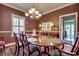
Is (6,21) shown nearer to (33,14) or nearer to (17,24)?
(17,24)

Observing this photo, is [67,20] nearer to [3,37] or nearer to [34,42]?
[34,42]

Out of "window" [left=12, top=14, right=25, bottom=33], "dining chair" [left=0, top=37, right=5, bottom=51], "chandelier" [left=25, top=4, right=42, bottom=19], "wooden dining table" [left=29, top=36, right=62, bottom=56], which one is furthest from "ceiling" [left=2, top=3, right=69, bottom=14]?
"dining chair" [left=0, top=37, right=5, bottom=51]

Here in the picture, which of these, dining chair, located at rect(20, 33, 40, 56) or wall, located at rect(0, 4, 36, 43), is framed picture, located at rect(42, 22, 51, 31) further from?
wall, located at rect(0, 4, 36, 43)

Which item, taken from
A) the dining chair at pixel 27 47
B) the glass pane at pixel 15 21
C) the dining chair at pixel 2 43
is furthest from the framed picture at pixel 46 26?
the dining chair at pixel 2 43

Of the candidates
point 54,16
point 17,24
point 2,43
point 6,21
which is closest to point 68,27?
point 54,16

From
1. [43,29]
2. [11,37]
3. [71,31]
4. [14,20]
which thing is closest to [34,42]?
[43,29]

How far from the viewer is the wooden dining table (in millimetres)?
1921

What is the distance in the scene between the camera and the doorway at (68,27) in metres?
1.90

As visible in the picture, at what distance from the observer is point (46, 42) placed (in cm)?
196

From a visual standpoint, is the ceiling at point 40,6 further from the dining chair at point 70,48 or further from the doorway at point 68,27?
the dining chair at point 70,48

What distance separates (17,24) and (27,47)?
458 millimetres

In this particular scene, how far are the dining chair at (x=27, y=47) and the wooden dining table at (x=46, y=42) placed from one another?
67 millimetres

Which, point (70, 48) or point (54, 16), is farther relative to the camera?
point (54, 16)

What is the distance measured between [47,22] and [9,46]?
827 millimetres
